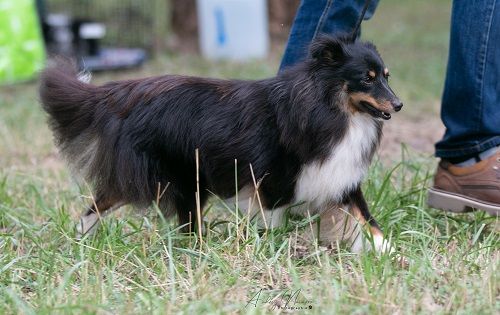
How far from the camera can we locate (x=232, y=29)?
336 inches

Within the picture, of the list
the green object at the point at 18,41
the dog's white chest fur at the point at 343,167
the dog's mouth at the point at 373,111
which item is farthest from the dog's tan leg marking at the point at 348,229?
the green object at the point at 18,41

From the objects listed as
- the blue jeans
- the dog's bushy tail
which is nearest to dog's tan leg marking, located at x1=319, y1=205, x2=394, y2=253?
the blue jeans

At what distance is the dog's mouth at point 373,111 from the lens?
9.11 feet

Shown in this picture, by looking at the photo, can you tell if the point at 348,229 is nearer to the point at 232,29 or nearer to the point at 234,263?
the point at 234,263

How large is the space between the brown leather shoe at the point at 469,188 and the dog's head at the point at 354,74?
30.7 inches

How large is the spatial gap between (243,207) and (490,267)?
102 cm

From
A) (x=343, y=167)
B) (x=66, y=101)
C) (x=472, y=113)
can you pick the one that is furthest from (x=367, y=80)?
(x=66, y=101)

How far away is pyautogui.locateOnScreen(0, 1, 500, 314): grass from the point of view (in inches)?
94.2

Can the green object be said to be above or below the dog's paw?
above

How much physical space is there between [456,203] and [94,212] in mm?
1627

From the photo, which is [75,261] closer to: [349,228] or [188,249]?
[188,249]

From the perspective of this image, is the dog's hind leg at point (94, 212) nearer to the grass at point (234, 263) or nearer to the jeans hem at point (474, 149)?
the grass at point (234, 263)

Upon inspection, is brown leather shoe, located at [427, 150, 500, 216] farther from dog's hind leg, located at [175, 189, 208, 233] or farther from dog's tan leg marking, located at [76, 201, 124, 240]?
dog's tan leg marking, located at [76, 201, 124, 240]

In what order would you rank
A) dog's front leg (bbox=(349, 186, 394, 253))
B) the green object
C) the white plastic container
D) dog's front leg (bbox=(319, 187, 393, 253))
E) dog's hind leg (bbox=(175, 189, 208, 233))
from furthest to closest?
the white plastic container
the green object
dog's hind leg (bbox=(175, 189, 208, 233))
dog's front leg (bbox=(319, 187, 393, 253))
dog's front leg (bbox=(349, 186, 394, 253))
